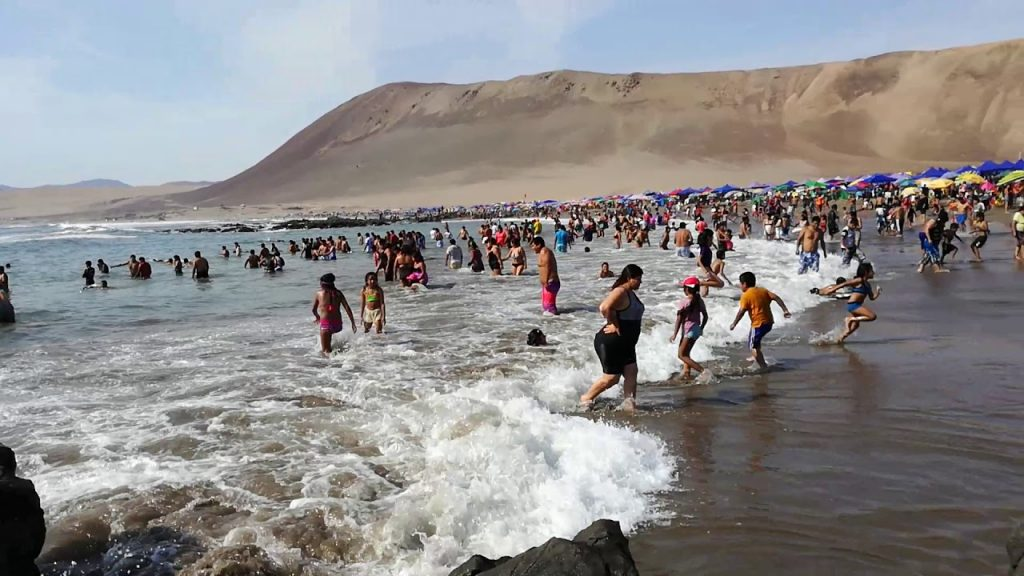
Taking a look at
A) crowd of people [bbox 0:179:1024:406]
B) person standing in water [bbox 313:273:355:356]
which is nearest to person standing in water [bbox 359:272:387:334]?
crowd of people [bbox 0:179:1024:406]

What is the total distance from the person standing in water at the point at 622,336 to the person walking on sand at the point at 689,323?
1312 mm

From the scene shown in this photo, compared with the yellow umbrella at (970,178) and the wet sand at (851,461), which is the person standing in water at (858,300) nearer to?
the wet sand at (851,461)

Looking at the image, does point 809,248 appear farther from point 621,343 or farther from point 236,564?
point 236,564

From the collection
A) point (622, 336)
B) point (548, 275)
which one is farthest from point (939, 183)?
point (622, 336)

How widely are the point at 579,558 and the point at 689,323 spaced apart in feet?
18.1

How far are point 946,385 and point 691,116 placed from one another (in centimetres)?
12851

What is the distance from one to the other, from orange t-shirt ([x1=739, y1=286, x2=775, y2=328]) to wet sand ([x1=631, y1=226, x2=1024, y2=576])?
2.04 ft

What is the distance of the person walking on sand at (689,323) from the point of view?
813 cm

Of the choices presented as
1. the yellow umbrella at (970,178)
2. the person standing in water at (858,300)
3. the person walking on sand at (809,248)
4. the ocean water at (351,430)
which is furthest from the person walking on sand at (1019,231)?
the yellow umbrella at (970,178)

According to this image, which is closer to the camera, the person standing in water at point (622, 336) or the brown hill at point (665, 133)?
the person standing in water at point (622, 336)

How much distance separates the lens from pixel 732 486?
4891 millimetres

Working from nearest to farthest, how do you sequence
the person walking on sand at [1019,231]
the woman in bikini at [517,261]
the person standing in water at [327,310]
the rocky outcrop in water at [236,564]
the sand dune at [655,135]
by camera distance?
the rocky outcrop in water at [236,564] → the person standing in water at [327,310] → the person walking on sand at [1019,231] → the woman in bikini at [517,261] → the sand dune at [655,135]

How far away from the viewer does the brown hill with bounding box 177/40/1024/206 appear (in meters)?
105

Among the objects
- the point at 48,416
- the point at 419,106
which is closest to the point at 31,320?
the point at 48,416
